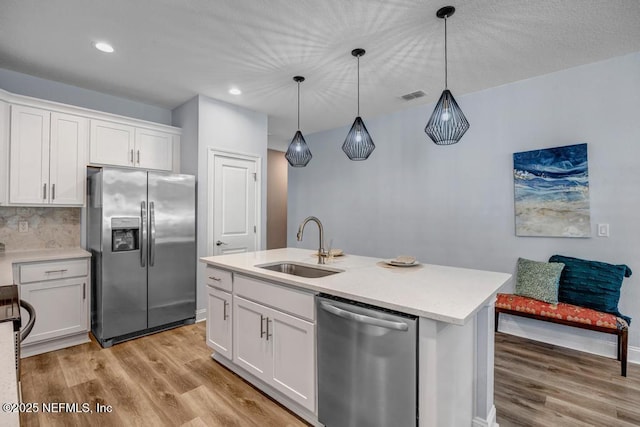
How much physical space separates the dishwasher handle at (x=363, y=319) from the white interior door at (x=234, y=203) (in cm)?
256

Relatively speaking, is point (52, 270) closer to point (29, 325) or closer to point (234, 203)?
point (234, 203)

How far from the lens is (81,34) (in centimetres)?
245

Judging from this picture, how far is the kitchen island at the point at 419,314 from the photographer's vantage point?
1.38 metres

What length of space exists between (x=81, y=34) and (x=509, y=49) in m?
3.55

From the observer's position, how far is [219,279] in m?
2.61

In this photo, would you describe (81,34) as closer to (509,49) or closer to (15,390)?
(15,390)

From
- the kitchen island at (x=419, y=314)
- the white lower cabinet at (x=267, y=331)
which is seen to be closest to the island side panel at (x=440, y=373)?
the kitchen island at (x=419, y=314)

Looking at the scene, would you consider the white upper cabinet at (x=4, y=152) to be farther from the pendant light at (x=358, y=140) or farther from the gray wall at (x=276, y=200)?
the gray wall at (x=276, y=200)

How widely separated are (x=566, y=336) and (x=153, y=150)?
4.94 m

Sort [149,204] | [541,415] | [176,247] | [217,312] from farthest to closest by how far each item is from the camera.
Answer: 1. [176,247]
2. [149,204]
3. [217,312]
4. [541,415]

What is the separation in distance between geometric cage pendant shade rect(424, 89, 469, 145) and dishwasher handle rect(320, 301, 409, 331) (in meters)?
1.50

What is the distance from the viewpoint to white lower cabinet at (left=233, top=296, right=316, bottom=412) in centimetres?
188

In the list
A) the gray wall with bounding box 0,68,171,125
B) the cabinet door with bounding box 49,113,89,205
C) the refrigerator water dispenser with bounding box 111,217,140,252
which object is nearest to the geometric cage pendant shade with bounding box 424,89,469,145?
the refrigerator water dispenser with bounding box 111,217,140,252

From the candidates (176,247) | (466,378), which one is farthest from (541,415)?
(176,247)
